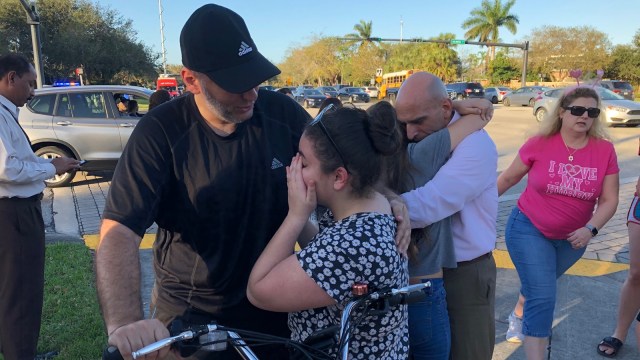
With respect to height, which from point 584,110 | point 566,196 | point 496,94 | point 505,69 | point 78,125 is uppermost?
point 505,69

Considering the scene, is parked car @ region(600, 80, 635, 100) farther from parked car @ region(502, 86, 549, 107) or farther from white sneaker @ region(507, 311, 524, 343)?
white sneaker @ region(507, 311, 524, 343)

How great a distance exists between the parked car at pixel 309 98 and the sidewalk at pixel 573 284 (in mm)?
26546

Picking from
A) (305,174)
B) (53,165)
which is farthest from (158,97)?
(305,174)

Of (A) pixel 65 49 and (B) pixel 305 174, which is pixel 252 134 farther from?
(A) pixel 65 49

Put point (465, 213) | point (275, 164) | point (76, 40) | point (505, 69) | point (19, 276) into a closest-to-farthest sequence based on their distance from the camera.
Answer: point (275, 164)
point (465, 213)
point (19, 276)
point (76, 40)
point (505, 69)

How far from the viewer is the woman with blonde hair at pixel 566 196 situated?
10.9 feet

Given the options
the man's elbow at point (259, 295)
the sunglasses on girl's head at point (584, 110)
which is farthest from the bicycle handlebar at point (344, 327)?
the sunglasses on girl's head at point (584, 110)

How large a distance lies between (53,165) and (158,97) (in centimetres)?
449

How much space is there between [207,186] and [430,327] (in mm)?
1184

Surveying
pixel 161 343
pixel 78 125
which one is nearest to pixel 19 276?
pixel 161 343

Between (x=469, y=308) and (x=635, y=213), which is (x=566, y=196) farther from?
(x=469, y=308)

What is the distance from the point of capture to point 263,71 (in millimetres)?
1840

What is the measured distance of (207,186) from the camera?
72.6 inches

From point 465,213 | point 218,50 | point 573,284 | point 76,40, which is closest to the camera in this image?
point 218,50
